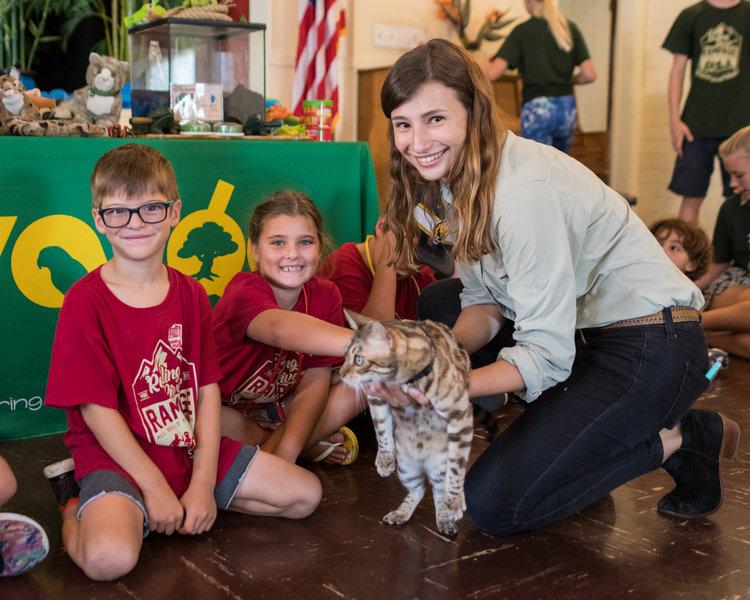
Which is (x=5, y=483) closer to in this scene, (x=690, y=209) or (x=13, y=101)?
(x=13, y=101)

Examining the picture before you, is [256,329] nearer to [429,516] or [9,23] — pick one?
[429,516]

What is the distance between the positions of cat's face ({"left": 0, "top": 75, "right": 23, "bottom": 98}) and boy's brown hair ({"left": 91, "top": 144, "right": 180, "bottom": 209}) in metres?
0.80

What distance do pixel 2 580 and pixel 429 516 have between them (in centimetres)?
98

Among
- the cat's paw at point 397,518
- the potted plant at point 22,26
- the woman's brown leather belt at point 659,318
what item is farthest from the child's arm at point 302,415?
the potted plant at point 22,26

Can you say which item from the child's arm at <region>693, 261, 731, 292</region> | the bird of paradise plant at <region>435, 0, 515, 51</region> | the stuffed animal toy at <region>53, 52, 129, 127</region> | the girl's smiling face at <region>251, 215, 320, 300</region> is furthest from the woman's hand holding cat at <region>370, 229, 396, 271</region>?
the bird of paradise plant at <region>435, 0, 515, 51</region>

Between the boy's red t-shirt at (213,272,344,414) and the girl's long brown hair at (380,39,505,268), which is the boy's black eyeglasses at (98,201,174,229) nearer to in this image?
the boy's red t-shirt at (213,272,344,414)

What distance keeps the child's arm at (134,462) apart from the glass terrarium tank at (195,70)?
63.6 inches

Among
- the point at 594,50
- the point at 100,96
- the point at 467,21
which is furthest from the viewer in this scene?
the point at 594,50

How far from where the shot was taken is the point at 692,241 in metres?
3.96

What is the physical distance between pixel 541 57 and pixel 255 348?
3660 mm

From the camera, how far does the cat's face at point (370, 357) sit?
185 cm

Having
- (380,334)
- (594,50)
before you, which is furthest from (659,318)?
(594,50)

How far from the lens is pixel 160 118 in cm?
324

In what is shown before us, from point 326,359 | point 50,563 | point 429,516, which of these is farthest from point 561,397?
point 50,563
